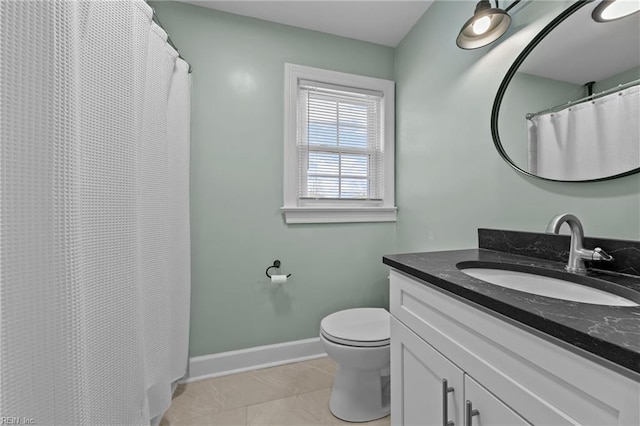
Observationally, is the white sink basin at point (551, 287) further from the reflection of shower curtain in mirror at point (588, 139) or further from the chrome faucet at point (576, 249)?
the reflection of shower curtain in mirror at point (588, 139)

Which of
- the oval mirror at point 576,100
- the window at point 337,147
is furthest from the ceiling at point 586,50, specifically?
the window at point 337,147

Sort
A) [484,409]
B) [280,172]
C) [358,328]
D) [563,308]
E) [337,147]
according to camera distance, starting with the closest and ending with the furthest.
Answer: [563,308] < [484,409] < [358,328] < [280,172] < [337,147]

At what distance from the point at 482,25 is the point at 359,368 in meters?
1.73

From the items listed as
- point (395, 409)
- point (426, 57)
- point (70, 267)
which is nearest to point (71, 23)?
point (70, 267)

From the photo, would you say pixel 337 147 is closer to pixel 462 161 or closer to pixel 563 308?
pixel 462 161

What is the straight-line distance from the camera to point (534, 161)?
1110mm

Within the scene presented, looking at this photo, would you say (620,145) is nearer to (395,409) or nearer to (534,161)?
(534,161)

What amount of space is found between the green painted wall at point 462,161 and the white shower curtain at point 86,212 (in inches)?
61.0

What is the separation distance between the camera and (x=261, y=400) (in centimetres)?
150

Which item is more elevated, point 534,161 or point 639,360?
point 534,161

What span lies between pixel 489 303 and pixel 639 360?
246 mm

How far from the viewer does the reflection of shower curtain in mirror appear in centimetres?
83

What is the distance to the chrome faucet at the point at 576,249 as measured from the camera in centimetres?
81

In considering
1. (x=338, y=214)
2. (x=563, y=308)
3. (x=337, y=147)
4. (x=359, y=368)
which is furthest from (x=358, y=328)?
(x=337, y=147)
